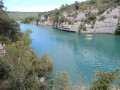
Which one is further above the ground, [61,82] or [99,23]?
[99,23]

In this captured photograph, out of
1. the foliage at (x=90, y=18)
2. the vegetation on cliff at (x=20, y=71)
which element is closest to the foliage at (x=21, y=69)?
the vegetation on cliff at (x=20, y=71)

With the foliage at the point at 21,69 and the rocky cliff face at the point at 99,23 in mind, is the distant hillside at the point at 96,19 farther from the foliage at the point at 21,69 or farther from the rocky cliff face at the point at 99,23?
the foliage at the point at 21,69

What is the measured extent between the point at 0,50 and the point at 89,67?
17.1m

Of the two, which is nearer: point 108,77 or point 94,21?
point 108,77

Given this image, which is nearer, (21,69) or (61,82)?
(21,69)

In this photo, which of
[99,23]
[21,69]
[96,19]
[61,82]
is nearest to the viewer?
[21,69]

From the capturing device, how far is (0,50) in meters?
17.2

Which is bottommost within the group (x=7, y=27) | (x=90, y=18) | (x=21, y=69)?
(x=21, y=69)

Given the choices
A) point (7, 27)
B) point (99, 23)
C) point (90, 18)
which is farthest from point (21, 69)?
point (90, 18)

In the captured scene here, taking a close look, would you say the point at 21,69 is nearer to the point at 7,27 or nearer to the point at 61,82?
the point at 61,82

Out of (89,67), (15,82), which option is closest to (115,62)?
(89,67)

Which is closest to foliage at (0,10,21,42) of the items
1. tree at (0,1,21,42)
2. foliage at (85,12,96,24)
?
tree at (0,1,21,42)

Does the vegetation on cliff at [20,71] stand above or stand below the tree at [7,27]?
below

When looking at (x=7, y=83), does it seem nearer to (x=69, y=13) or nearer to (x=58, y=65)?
(x=58, y=65)
